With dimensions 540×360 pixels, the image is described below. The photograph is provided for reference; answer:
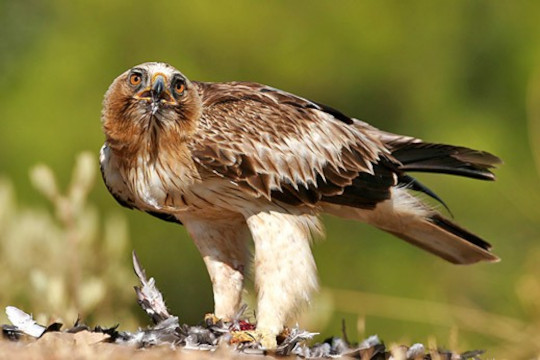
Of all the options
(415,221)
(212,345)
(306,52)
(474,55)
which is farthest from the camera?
(474,55)

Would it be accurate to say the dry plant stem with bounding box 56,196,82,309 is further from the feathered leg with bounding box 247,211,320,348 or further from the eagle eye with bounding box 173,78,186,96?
the feathered leg with bounding box 247,211,320,348

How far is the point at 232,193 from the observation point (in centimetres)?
644

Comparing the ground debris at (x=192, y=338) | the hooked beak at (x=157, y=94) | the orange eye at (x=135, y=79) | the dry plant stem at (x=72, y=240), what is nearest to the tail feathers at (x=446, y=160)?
the ground debris at (x=192, y=338)

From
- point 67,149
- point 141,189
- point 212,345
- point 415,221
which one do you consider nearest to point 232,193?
point 141,189

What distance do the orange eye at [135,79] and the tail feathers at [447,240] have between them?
6.78 feet

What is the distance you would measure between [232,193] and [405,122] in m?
9.55

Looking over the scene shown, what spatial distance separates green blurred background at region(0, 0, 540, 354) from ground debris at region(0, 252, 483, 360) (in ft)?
20.5

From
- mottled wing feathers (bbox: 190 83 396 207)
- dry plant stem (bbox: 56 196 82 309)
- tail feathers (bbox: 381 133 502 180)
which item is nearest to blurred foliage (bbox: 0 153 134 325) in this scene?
dry plant stem (bbox: 56 196 82 309)

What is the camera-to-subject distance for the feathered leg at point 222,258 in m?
6.90

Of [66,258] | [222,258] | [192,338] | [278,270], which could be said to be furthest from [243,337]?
[66,258]

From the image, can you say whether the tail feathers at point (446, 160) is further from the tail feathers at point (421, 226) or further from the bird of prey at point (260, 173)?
the tail feathers at point (421, 226)

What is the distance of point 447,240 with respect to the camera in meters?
7.43

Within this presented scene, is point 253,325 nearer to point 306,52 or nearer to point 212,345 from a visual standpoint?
point 212,345

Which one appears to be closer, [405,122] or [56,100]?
[56,100]
